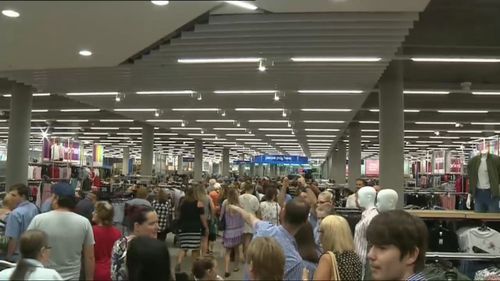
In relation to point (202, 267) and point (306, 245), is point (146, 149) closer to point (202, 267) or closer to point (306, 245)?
point (306, 245)

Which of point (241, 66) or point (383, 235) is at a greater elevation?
point (241, 66)

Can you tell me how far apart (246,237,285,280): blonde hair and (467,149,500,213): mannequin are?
251 inches

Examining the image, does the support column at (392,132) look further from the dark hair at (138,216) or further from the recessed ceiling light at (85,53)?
the dark hair at (138,216)

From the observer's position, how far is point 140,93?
14430 mm

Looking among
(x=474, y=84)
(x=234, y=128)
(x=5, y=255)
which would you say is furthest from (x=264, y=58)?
(x=234, y=128)

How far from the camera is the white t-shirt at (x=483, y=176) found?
841cm

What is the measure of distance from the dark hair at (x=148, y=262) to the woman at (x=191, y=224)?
253 inches

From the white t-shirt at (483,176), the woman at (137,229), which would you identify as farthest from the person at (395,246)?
the white t-shirt at (483,176)

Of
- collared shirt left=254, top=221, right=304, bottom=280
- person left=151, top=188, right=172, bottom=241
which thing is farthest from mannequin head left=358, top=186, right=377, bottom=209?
person left=151, top=188, right=172, bottom=241

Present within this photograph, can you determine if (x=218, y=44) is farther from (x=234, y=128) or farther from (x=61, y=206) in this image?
(x=234, y=128)

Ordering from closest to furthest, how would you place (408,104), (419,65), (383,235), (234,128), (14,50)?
(383,235) → (14,50) → (419,65) → (408,104) → (234,128)

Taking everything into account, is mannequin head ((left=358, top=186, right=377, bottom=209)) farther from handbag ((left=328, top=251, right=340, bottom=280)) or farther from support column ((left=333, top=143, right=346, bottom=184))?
support column ((left=333, top=143, right=346, bottom=184))

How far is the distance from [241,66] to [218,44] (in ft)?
5.60

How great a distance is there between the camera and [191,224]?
951 centimetres
